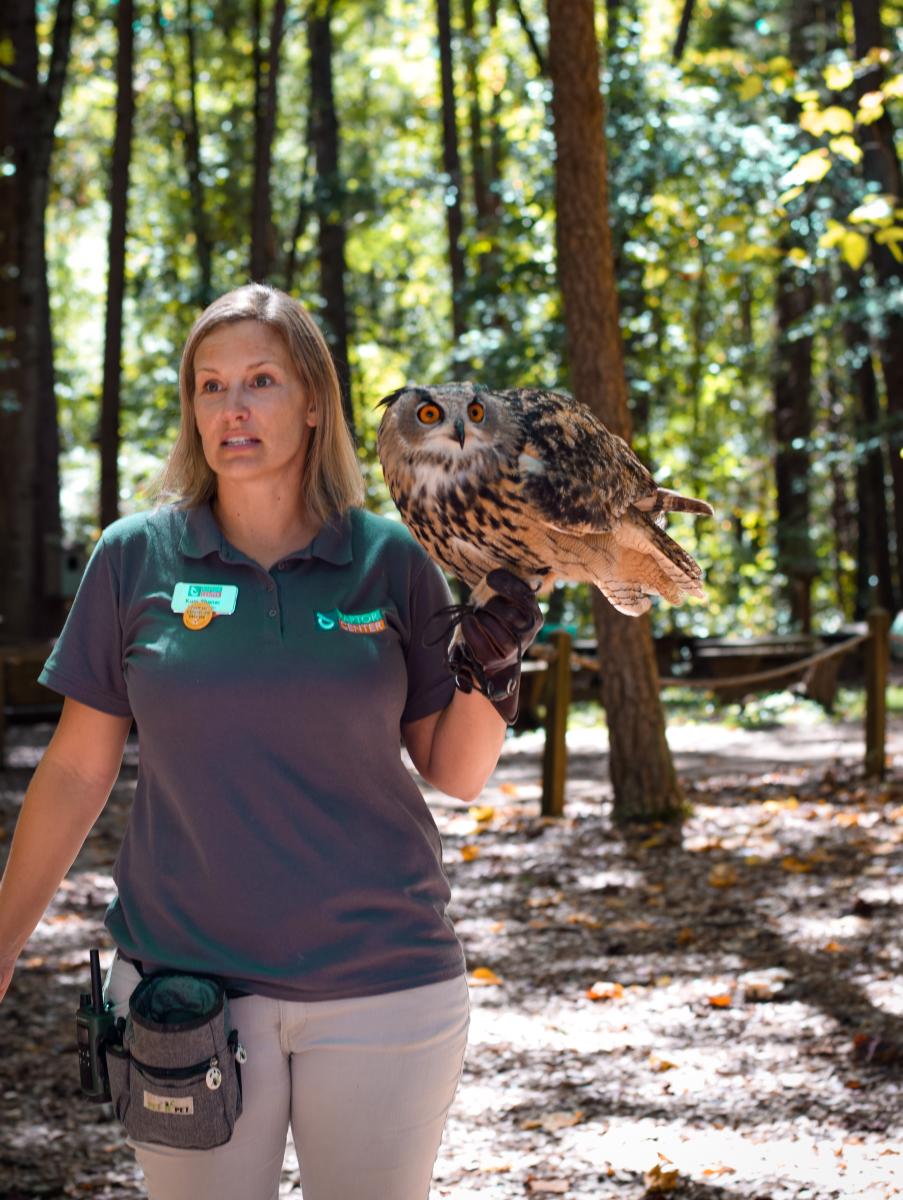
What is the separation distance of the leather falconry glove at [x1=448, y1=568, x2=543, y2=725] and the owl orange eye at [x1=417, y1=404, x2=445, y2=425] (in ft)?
0.85

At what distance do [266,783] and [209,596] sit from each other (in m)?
0.29

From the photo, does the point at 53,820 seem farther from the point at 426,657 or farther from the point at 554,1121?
the point at 554,1121

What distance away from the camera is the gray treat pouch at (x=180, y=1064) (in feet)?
5.72

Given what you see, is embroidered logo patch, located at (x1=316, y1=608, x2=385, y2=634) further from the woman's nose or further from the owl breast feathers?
A: the woman's nose

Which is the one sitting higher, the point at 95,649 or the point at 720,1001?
the point at 95,649

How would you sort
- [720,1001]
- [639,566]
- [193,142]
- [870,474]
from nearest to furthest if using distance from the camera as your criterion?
1. [639,566]
2. [720,1001]
3. [870,474]
4. [193,142]

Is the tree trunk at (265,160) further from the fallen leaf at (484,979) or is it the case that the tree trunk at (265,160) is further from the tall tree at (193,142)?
the fallen leaf at (484,979)

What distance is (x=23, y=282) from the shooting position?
425 inches

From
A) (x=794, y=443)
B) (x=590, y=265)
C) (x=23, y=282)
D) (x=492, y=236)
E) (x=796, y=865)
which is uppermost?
(x=492, y=236)

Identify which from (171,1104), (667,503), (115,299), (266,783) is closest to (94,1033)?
(171,1104)

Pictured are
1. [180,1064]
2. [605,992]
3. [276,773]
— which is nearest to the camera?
[180,1064]

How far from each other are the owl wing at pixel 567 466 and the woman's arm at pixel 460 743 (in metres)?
0.31

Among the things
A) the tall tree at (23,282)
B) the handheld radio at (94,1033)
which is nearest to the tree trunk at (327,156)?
the tall tree at (23,282)

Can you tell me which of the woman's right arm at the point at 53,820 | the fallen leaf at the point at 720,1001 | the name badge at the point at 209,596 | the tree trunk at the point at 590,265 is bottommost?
the fallen leaf at the point at 720,1001
